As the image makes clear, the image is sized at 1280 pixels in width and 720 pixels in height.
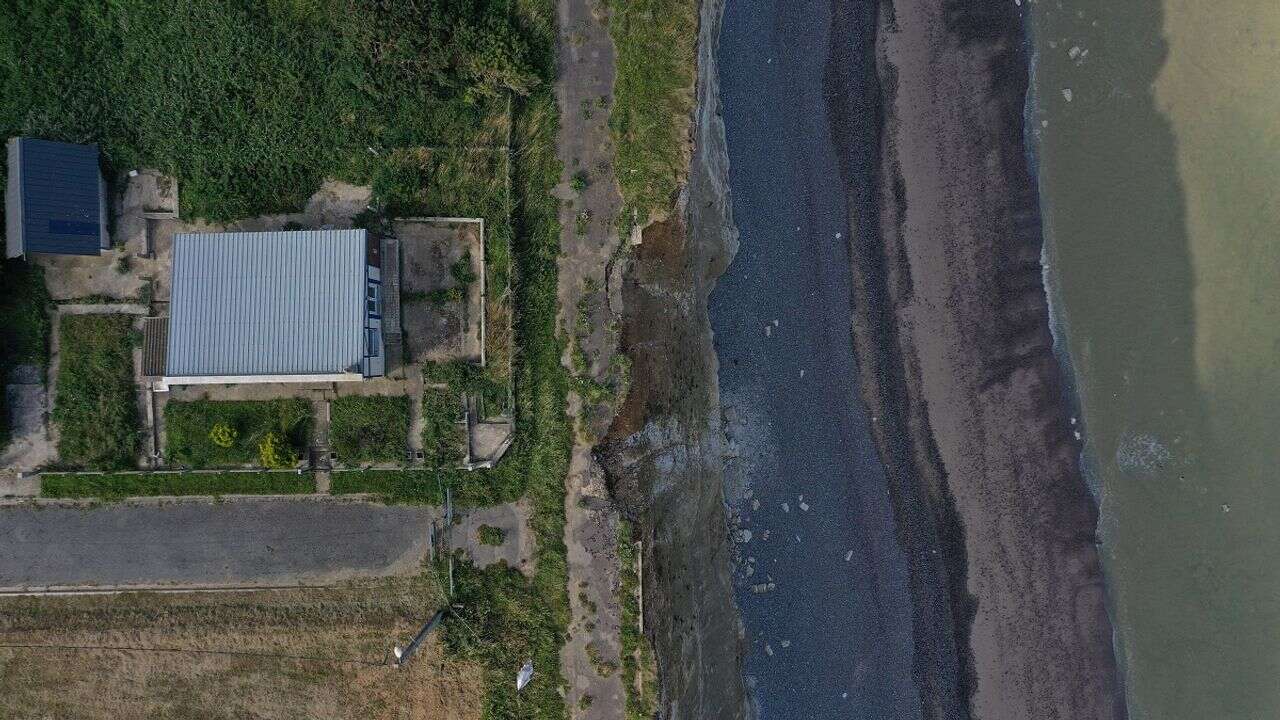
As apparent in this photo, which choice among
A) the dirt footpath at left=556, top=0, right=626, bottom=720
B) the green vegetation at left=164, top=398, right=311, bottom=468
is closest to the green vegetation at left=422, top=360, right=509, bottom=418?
the dirt footpath at left=556, top=0, right=626, bottom=720

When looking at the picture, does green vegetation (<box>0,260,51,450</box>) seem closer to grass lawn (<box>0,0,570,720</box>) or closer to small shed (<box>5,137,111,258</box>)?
small shed (<box>5,137,111,258</box>)

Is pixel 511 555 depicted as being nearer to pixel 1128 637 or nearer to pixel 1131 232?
pixel 1128 637

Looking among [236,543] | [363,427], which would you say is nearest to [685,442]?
[363,427]

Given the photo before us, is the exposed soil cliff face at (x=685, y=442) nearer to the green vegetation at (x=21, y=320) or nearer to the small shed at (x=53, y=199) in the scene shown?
the small shed at (x=53, y=199)

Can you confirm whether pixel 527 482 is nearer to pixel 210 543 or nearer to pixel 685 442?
pixel 685 442

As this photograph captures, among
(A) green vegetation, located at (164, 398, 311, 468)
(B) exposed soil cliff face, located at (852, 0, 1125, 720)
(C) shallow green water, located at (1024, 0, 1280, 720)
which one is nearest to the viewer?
(A) green vegetation, located at (164, 398, 311, 468)

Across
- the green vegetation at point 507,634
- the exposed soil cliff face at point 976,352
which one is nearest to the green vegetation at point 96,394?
the green vegetation at point 507,634

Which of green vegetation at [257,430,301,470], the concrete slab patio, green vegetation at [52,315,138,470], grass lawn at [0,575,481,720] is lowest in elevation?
grass lawn at [0,575,481,720]
